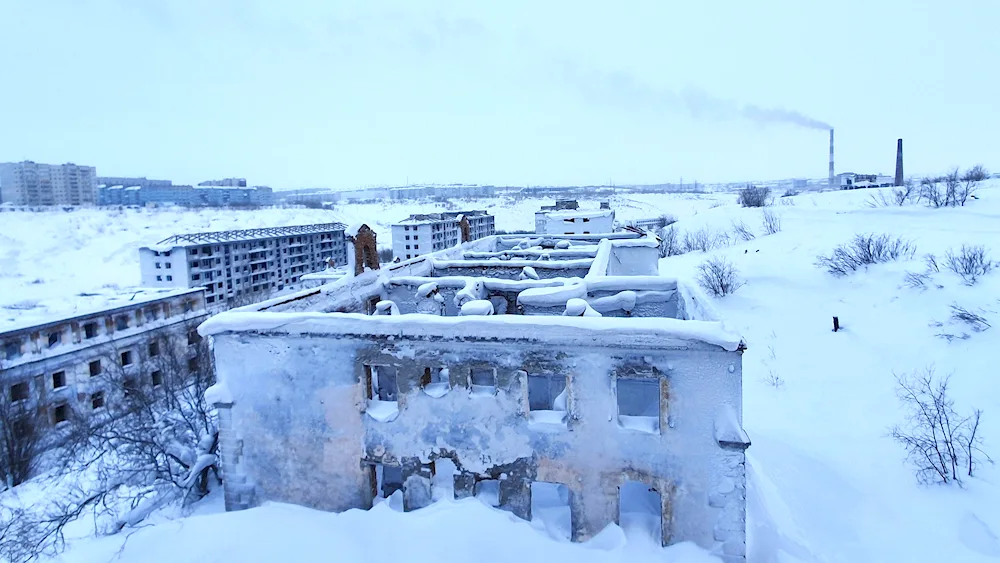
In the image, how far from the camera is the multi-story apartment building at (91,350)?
30.8 meters

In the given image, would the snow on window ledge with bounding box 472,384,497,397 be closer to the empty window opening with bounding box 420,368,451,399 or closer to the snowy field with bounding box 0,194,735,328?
the empty window opening with bounding box 420,368,451,399

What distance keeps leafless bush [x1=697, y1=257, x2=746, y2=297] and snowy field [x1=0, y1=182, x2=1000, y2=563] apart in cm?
54

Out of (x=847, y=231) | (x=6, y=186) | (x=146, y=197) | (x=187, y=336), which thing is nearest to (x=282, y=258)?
(x=187, y=336)

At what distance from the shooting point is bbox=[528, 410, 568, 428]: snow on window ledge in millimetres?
10133

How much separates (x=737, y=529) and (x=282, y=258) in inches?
2666

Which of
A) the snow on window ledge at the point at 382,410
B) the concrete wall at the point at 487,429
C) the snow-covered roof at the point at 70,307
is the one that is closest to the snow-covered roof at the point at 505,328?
the concrete wall at the point at 487,429

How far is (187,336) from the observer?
4019cm

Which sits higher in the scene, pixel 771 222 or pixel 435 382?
pixel 771 222

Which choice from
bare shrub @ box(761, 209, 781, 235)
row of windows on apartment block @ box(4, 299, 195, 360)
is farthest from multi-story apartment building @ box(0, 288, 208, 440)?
bare shrub @ box(761, 209, 781, 235)

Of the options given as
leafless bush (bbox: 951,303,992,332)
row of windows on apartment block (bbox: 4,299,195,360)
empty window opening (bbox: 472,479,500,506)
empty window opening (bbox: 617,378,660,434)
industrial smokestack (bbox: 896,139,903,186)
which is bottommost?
row of windows on apartment block (bbox: 4,299,195,360)

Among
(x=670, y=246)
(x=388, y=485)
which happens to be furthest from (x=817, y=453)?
(x=670, y=246)

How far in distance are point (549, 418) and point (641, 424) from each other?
1.60m

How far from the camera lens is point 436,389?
10.6 meters

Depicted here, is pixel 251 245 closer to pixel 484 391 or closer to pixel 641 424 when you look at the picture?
pixel 484 391
